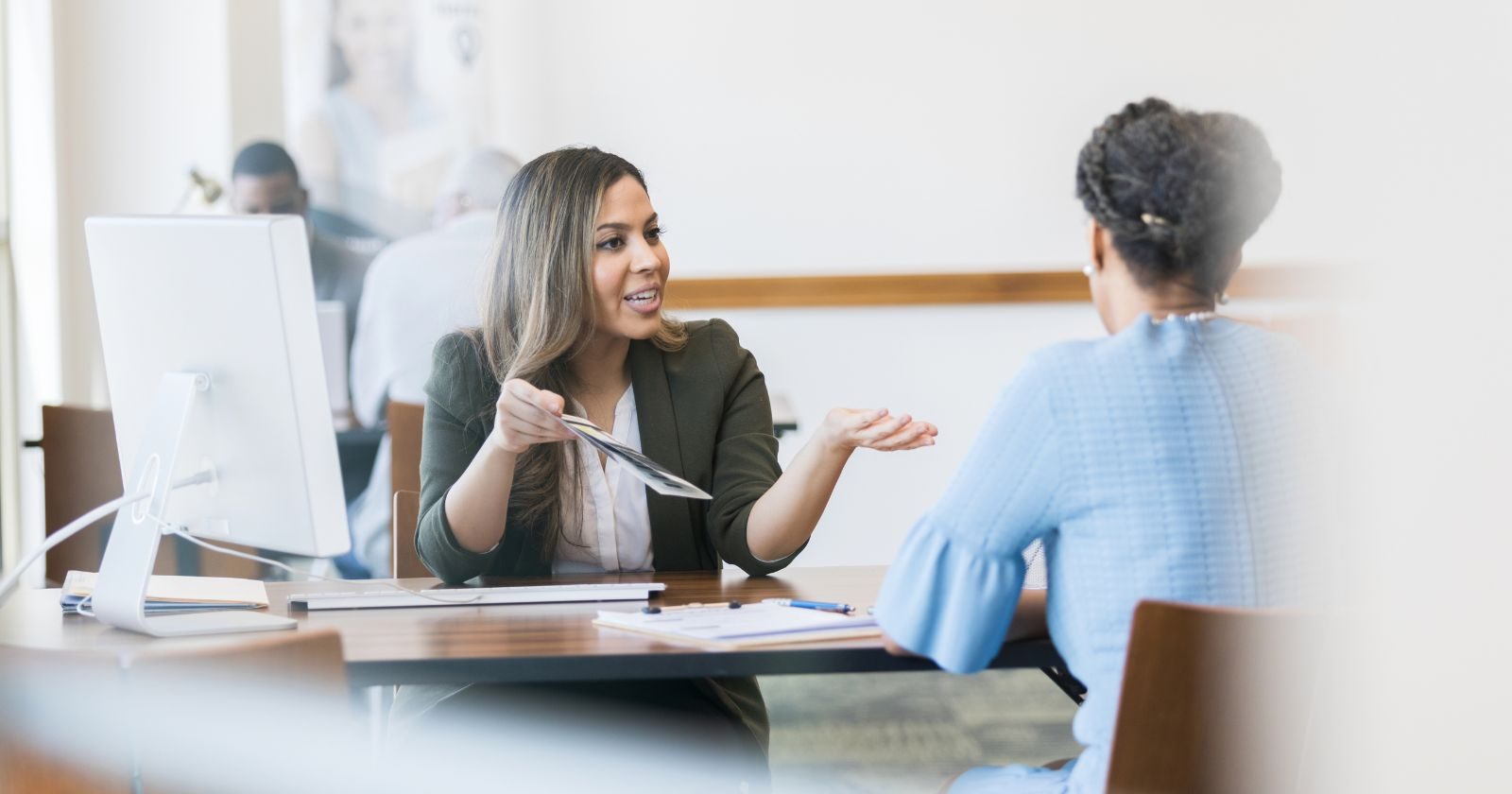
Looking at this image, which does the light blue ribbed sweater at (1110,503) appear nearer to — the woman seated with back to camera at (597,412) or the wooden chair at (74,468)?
the woman seated with back to camera at (597,412)

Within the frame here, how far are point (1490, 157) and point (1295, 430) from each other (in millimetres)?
360

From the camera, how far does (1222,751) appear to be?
4.14 feet

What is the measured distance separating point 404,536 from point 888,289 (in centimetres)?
274

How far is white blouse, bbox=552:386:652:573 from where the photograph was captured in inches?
78.6

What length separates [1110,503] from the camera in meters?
1.33

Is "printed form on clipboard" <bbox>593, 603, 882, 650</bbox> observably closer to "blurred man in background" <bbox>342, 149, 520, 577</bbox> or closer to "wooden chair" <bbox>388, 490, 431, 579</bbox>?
"wooden chair" <bbox>388, 490, 431, 579</bbox>

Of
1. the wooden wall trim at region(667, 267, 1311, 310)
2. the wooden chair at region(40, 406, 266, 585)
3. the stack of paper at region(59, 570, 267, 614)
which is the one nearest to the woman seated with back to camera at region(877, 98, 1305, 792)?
the stack of paper at region(59, 570, 267, 614)

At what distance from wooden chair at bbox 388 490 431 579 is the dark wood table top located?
425mm

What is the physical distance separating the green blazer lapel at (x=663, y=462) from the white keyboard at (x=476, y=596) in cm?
24

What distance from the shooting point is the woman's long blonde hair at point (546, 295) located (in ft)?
6.51

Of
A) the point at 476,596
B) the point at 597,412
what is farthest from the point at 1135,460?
the point at 597,412

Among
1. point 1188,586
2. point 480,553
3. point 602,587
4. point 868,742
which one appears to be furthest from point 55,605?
point 868,742

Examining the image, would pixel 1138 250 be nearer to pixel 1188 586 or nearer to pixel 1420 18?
pixel 1188 586

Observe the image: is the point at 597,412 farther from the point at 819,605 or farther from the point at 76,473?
the point at 76,473
